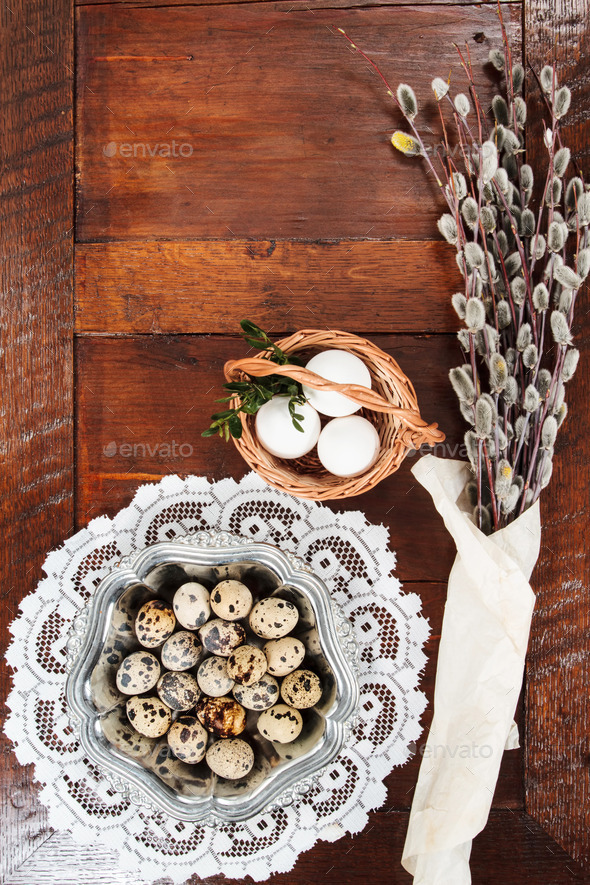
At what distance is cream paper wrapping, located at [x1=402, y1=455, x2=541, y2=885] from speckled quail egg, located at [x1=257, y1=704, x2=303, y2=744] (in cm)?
20


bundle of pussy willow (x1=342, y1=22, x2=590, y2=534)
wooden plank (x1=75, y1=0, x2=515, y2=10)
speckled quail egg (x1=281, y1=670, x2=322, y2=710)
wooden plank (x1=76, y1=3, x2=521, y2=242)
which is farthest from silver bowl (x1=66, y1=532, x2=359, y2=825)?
wooden plank (x1=75, y1=0, x2=515, y2=10)

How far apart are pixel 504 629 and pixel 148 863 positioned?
60cm

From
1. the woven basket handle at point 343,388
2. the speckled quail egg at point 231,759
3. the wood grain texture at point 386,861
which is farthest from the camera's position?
the wood grain texture at point 386,861

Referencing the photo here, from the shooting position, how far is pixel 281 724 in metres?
0.74

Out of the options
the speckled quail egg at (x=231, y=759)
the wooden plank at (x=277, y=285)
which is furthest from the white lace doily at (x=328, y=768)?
the wooden plank at (x=277, y=285)

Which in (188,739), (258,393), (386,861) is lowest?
(386,861)

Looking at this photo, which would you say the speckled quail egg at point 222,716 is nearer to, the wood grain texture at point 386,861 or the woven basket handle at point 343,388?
the wood grain texture at point 386,861

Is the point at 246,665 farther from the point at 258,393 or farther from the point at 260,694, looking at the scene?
the point at 258,393

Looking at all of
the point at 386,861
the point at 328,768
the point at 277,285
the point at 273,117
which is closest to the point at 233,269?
the point at 277,285

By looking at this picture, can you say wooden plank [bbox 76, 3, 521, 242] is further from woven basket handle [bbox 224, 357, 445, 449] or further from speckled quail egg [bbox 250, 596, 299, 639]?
speckled quail egg [bbox 250, 596, 299, 639]

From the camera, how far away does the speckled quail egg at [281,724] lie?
2.42ft

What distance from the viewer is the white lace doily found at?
0.83 m

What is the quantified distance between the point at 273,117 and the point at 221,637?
74 cm

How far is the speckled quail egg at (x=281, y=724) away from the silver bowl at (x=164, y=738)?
0.07 feet
